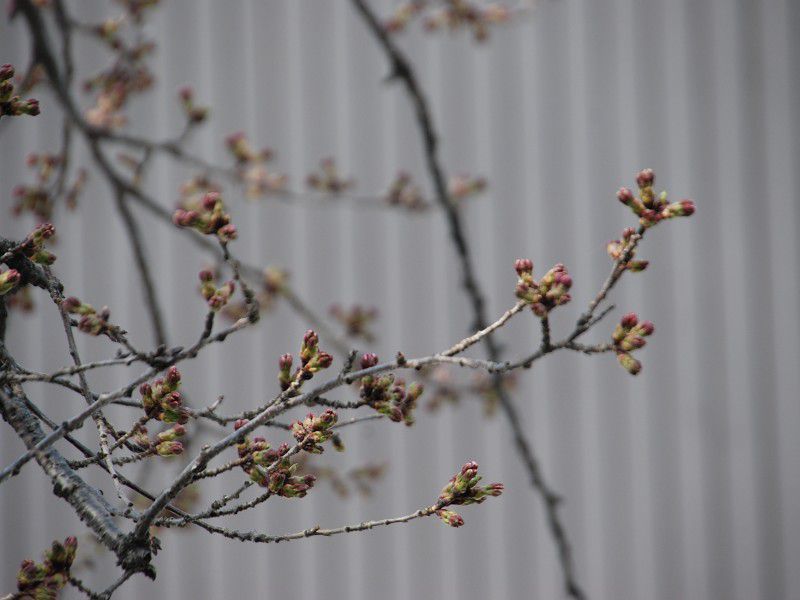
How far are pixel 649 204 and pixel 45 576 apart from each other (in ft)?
1.61

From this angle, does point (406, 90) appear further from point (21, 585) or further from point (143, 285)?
point (21, 585)

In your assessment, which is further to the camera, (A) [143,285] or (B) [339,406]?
(A) [143,285]

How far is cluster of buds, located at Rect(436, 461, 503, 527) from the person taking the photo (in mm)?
534

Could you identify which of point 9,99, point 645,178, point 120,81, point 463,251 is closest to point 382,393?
point 645,178

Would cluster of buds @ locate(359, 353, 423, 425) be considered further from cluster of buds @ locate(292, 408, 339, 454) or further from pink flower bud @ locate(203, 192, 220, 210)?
pink flower bud @ locate(203, 192, 220, 210)

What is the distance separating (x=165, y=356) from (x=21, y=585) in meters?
0.18

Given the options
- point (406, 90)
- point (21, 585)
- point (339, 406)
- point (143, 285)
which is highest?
point (406, 90)

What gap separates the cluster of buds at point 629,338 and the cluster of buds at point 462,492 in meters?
0.14

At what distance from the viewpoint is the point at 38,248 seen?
0.54m

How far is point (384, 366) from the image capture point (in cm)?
50

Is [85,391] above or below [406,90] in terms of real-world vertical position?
below

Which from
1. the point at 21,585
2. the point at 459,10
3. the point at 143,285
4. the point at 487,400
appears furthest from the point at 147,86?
the point at 21,585

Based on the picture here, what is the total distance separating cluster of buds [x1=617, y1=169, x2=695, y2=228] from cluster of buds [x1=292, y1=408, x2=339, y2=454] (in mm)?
271

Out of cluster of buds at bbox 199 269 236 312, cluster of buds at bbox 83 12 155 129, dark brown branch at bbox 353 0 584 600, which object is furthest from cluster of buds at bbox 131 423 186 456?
cluster of buds at bbox 83 12 155 129
